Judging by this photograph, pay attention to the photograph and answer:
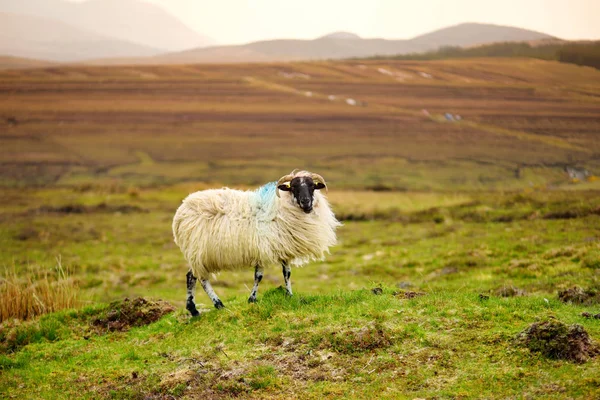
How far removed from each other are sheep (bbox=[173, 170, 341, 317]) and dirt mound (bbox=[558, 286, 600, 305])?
197 inches

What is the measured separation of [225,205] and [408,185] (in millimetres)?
35659

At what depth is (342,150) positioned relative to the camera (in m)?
58.5

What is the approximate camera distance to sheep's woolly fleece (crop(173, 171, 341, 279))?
11445 millimetres

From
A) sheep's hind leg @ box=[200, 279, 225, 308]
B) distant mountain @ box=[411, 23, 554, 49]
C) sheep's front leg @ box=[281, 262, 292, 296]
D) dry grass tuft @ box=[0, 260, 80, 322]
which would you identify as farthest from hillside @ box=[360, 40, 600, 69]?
dry grass tuft @ box=[0, 260, 80, 322]

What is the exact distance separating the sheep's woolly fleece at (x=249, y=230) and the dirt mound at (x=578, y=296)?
16.5 feet

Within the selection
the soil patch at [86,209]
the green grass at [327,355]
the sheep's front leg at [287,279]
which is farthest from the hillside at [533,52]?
the green grass at [327,355]

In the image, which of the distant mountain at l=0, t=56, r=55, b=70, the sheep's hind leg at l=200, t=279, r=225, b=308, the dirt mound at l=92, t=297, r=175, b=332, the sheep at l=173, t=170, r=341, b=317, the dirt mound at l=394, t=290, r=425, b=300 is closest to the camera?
the dirt mound at l=394, t=290, r=425, b=300

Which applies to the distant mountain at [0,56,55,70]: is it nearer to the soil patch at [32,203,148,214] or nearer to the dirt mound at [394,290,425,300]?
the soil patch at [32,203,148,214]

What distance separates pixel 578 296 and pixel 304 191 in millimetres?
6116

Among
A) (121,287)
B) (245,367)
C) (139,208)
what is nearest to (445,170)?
(139,208)

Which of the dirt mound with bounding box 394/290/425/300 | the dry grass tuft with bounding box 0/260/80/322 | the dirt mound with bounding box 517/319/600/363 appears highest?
the dirt mound with bounding box 517/319/600/363

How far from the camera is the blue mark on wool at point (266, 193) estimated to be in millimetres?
11945

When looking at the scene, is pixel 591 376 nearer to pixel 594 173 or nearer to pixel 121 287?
pixel 121 287

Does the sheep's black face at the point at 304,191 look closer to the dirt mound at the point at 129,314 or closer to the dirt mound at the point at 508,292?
the dirt mound at the point at 129,314
